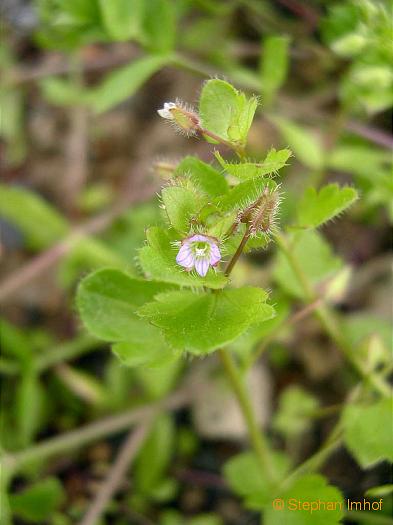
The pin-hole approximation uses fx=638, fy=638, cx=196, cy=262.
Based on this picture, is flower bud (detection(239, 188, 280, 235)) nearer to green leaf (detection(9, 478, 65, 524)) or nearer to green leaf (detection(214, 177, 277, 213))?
green leaf (detection(214, 177, 277, 213))

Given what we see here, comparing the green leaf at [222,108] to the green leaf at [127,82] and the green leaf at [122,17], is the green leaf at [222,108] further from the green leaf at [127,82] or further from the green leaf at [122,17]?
the green leaf at [122,17]

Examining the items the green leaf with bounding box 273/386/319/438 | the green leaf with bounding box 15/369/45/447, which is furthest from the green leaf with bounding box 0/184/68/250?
the green leaf with bounding box 273/386/319/438

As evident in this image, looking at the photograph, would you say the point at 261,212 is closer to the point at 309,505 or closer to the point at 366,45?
the point at 309,505

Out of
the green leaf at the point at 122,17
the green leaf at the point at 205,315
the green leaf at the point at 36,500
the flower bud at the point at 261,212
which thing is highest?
the green leaf at the point at 122,17

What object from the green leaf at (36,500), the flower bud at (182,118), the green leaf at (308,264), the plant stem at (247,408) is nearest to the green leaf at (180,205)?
the flower bud at (182,118)

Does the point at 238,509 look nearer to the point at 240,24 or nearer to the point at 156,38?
the point at 156,38

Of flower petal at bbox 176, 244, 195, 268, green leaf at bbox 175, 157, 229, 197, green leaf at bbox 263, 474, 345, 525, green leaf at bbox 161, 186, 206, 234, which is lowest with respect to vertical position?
green leaf at bbox 263, 474, 345, 525
